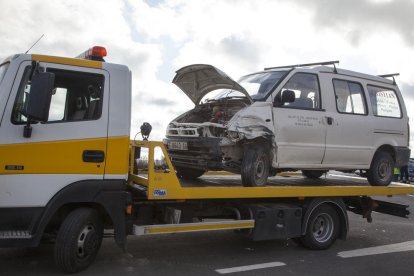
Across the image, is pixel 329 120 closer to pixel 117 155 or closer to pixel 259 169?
pixel 259 169

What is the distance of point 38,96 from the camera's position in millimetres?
4707

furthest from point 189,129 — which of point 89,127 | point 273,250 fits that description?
point 273,250

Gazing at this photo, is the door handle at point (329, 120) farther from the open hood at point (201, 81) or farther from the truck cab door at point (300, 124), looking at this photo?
the open hood at point (201, 81)

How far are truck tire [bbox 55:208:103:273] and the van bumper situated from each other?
572cm

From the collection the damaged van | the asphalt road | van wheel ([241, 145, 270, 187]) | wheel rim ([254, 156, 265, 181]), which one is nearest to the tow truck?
van wheel ([241, 145, 270, 187])

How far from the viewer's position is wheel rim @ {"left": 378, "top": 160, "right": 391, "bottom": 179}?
852 centimetres

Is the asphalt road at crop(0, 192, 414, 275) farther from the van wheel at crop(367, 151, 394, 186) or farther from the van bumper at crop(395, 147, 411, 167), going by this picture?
the van bumper at crop(395, 147, 411, 167)

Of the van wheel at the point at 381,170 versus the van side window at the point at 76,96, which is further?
the van wheel at the point at 381,170

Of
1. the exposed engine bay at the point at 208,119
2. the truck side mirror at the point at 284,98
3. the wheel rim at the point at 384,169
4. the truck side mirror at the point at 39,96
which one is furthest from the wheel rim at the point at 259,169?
the truck side mirror at the point at 39,96

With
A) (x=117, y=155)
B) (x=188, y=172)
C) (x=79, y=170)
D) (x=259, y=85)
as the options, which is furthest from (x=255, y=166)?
(x=79, y=170)

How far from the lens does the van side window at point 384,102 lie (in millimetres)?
8445

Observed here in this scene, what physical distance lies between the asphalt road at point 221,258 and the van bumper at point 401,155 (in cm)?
142

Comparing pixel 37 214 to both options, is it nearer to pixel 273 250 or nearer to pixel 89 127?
pixel 89 127

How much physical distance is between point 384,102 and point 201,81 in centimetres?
351
